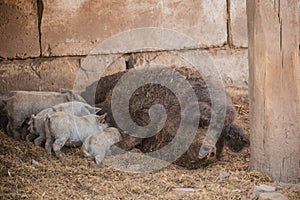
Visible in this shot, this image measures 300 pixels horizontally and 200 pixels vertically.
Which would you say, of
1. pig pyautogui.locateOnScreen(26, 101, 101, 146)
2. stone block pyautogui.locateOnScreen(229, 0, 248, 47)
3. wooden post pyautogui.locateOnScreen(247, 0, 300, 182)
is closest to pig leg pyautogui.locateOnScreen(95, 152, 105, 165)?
pig pyautogui.locateOnScreen(26, 101, 101, 146)

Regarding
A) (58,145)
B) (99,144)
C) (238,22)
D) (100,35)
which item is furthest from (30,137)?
(238,22)

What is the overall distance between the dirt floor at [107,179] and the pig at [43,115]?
0.25 meters

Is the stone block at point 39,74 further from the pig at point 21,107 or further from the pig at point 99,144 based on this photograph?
the pig at point 99,144

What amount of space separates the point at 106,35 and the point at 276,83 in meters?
2.88

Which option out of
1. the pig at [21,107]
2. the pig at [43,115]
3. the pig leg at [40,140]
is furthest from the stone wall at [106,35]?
the pig leg at [40,140]

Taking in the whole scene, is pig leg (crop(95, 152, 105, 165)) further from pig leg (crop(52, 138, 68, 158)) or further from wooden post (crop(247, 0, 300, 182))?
wooden post (crop(247, 0, 300, 182))

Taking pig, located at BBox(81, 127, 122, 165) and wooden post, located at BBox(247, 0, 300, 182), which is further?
pig, located at BBox(81, 127, 122, 165)

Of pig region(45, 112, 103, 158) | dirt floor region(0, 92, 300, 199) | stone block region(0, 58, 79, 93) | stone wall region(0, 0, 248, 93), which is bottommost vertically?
dirt floor region(0, 92, 300, 199)

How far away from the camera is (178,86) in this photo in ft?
15.2

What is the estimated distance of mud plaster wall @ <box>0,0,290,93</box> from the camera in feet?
18.8

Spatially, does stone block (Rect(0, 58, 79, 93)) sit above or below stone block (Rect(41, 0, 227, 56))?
below

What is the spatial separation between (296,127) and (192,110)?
1037 mm

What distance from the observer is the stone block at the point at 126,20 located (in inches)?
225

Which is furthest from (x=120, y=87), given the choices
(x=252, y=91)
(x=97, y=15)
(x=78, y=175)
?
(x=252, y=91)
